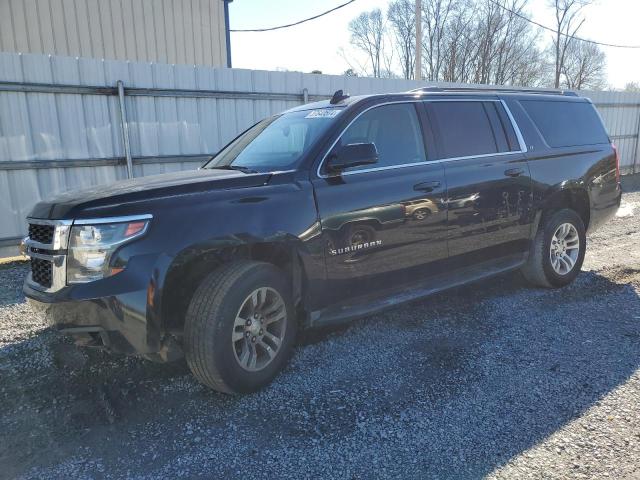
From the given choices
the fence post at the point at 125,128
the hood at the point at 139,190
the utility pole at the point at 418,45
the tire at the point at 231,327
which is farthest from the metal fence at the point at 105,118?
the utility pole at the point at 418,45

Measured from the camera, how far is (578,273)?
552cm

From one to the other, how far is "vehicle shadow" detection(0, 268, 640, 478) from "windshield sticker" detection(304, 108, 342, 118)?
180 centimetres

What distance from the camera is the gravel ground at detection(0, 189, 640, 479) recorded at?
8.18 feet

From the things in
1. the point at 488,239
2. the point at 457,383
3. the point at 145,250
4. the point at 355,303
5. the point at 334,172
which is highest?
the point at 334,172

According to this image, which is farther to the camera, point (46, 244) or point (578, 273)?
point (578, 273)

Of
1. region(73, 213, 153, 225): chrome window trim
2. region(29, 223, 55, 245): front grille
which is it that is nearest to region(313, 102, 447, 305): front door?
region(73, 213, 153, 225): chrome window trim

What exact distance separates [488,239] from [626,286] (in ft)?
6.30

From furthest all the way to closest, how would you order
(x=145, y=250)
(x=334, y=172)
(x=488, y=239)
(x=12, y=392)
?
(x=488, y=239) < (x=334, y=172) < (x=12, y=392) < (x=145, y=250)

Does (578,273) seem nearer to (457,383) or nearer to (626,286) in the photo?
(626,286)

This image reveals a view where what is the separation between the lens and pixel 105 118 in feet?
23.2

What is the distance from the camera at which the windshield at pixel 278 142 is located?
3613 mm

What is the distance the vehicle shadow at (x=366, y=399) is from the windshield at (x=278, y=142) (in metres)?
1.49

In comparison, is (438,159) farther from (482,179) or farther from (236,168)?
(236,168)

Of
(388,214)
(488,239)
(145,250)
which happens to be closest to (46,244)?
(145,250)
